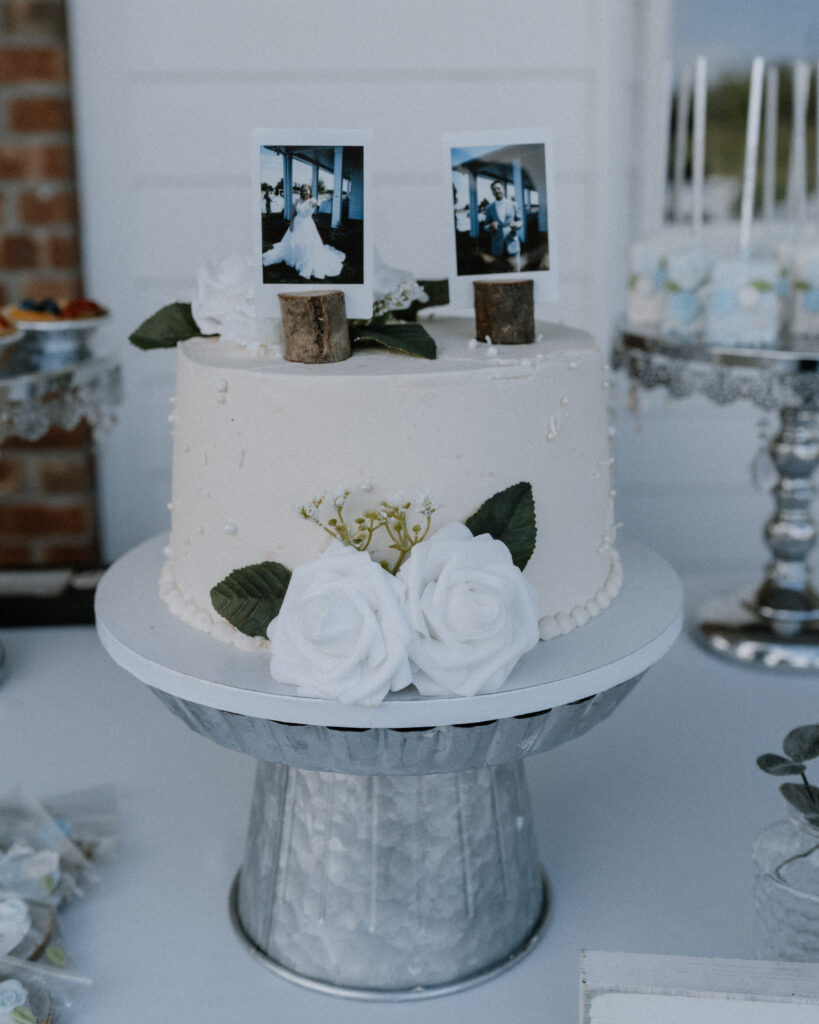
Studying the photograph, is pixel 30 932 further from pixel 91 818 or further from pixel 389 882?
pixel 389 882

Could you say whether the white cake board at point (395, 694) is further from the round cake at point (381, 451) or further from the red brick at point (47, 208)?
the red brick at point (47, 208)

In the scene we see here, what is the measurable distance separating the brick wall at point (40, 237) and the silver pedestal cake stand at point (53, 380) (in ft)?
1.49

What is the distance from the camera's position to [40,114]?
1940 mm

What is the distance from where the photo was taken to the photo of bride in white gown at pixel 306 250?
879mm

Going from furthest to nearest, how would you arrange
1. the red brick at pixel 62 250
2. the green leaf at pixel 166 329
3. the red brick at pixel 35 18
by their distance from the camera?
the red brick at pixel 62 250, the red brick at pixel 35 18, the green leaf at pixel 166 329

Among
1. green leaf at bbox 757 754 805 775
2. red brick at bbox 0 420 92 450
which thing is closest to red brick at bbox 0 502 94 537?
red brick at bbox 0 420 92 450

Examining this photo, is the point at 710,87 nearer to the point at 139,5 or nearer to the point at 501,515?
the point at 139,5

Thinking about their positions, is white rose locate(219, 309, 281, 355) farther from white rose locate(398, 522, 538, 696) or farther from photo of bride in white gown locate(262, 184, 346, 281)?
white rose locate(398, 522, 538, 696)

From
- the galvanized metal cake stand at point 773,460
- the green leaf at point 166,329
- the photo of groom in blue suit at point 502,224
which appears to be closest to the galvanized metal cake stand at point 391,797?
the green leaf at point 166,329

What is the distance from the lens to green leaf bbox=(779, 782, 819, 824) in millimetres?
843

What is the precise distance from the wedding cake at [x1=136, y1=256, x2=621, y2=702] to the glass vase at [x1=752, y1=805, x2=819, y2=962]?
9.3 inches

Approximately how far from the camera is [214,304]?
100 cm

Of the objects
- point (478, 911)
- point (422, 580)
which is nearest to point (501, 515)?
point (422, 580)

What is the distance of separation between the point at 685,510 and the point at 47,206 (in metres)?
1.42
